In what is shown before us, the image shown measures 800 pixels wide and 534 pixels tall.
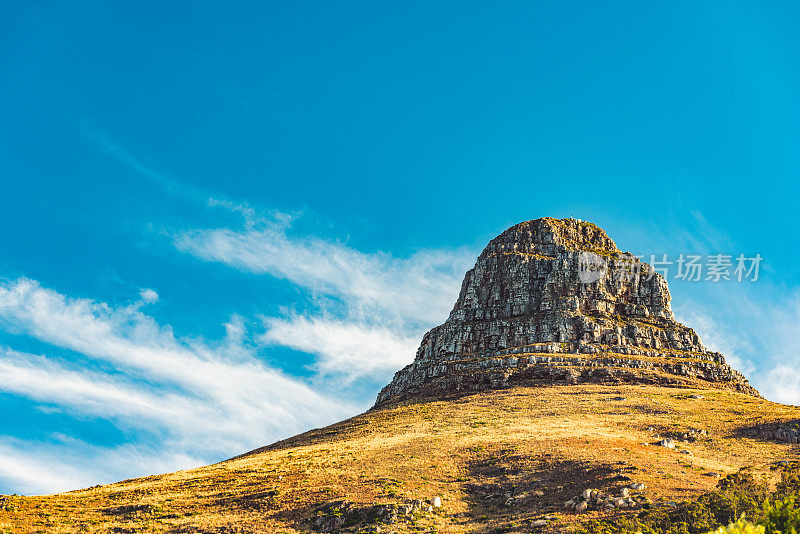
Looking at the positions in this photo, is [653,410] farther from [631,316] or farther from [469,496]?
[631,316]

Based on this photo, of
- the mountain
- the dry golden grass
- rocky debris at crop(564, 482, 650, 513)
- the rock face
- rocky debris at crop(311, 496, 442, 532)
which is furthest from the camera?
the rock face

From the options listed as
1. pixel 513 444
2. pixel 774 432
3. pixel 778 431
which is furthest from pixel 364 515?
pixel 778 431

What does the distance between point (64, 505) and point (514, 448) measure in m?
63.7

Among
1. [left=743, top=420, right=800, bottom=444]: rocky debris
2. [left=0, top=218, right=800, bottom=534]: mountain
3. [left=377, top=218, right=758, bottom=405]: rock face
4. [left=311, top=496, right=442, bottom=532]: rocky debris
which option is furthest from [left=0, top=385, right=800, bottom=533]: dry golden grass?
[left=377, top=218, right=758, bottom=405]: rock face

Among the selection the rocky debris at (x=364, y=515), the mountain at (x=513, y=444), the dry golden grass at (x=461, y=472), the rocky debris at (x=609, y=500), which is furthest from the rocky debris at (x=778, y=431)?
the rocky debris at (x=364, y=515)

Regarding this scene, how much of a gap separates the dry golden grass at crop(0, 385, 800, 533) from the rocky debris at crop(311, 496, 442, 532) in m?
1.24

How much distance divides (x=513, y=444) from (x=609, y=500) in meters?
26.8

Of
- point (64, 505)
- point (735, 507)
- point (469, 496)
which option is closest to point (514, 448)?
point (469, 496)

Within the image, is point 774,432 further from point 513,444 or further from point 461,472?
point 461,472

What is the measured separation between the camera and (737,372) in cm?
13662

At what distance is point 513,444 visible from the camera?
82125mm

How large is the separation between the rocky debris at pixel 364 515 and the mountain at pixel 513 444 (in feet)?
0.62

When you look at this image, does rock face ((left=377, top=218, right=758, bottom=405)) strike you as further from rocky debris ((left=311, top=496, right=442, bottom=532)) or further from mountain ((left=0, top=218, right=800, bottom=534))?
rocky debris ((left=311, top=496, right=442, bottom=532))

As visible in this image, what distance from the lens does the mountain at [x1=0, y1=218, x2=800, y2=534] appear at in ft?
200
